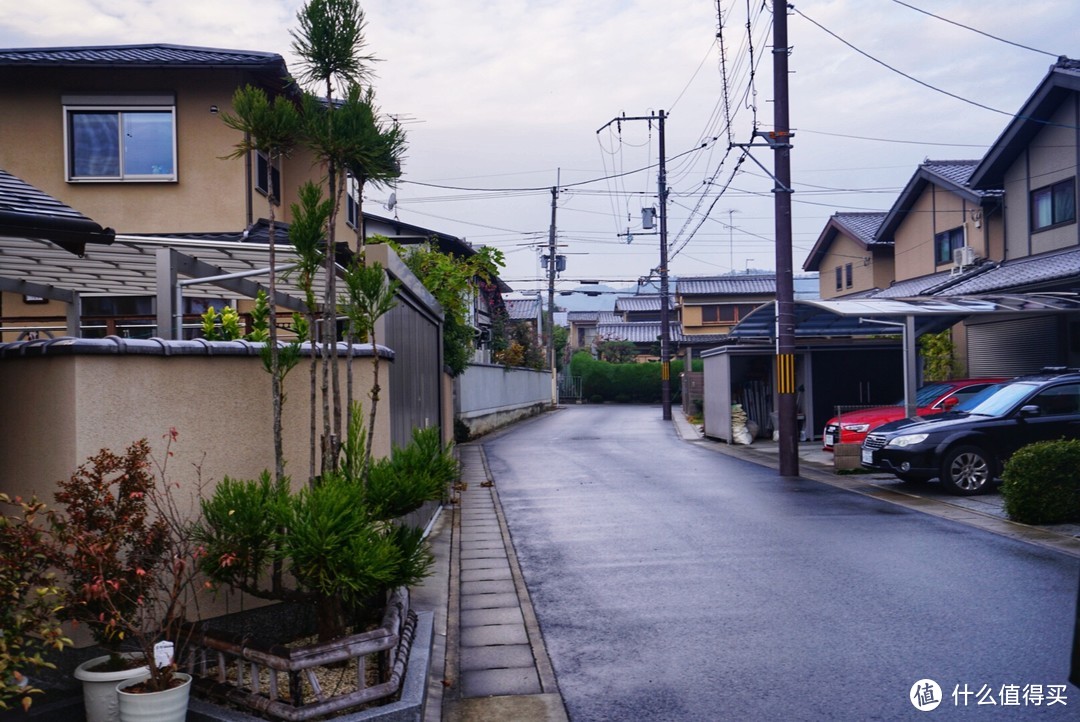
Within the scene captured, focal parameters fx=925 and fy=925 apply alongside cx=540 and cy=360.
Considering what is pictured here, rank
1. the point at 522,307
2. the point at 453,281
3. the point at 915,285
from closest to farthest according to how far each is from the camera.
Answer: the point at 453,281
the point at 915,285
the point at 522,307

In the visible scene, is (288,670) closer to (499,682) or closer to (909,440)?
(499,682)

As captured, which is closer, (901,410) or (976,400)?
(976,400)

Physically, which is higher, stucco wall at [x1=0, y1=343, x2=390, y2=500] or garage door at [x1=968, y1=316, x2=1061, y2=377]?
garage door at [x1=968, y1=316, x2=1061, y2=377]

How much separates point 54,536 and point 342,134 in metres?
2.78

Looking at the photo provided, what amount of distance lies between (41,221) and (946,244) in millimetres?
26007

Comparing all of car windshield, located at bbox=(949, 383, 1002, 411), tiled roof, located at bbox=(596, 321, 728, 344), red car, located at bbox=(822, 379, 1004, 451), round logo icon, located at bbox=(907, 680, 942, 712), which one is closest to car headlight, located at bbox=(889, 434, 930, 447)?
car windshield, located at bbox=(949, 383, 1002, 411)

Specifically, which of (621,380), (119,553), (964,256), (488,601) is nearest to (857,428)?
(964,256)

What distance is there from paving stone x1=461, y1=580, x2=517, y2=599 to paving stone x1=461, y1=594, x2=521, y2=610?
8cm

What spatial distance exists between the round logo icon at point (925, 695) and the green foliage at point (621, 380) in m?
48.8

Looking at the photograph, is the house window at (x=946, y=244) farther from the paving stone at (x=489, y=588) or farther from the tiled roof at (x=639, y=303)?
the tiled roof at (x=639, y=303)

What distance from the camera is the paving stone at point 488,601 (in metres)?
7.75

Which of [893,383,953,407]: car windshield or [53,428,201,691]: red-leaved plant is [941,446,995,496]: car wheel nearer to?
[893,383,953,407]: car windshield

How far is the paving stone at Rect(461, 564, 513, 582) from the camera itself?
344 inches

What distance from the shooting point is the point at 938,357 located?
976 inches
